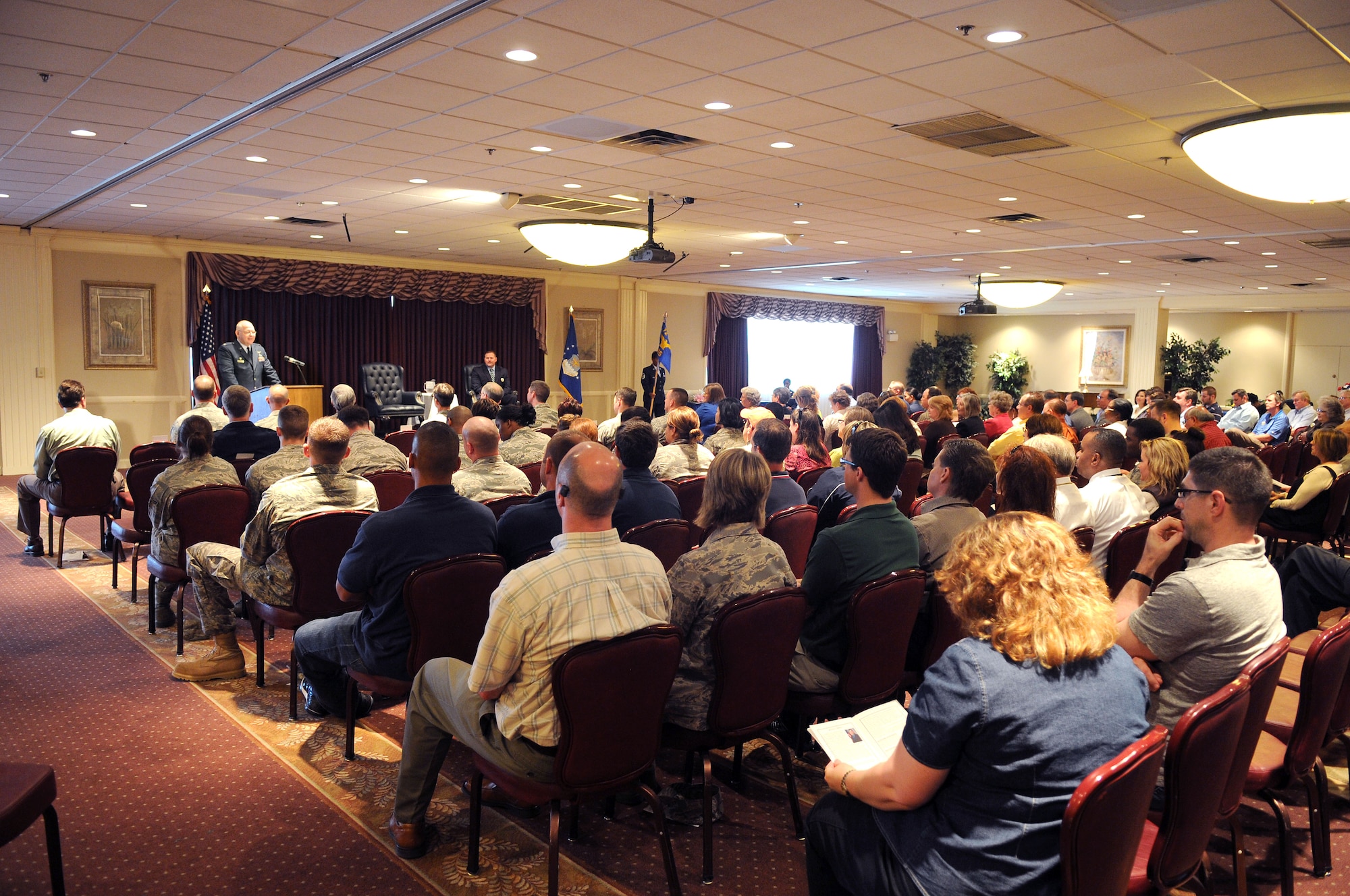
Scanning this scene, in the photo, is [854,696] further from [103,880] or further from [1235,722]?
[103,880]

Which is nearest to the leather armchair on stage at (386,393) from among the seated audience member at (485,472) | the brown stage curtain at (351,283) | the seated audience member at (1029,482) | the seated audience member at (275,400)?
the brown stage curtain at (351,283)

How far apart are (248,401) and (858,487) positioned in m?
4.71

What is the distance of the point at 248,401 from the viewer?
A: 6.28 meters

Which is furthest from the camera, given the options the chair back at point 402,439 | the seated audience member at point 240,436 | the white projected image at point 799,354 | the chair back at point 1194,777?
the white projected image at point 799,354

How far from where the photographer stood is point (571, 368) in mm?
15227

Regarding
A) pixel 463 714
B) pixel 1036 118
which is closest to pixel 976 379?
pixel 1036 118

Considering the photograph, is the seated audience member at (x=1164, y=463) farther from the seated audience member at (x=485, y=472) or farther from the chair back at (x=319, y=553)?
the chair back at (x=319, y=553)

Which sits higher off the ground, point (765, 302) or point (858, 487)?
point (765, 302)

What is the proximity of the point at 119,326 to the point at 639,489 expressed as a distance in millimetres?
10320

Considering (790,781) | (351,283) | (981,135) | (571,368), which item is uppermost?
(981,135)

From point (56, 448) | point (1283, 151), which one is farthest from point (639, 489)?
point (56, 448)

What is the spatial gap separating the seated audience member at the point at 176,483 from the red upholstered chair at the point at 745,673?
3.27 metres

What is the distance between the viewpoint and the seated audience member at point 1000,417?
28.7ft

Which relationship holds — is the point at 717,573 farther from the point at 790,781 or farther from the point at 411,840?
the point at 411,840
